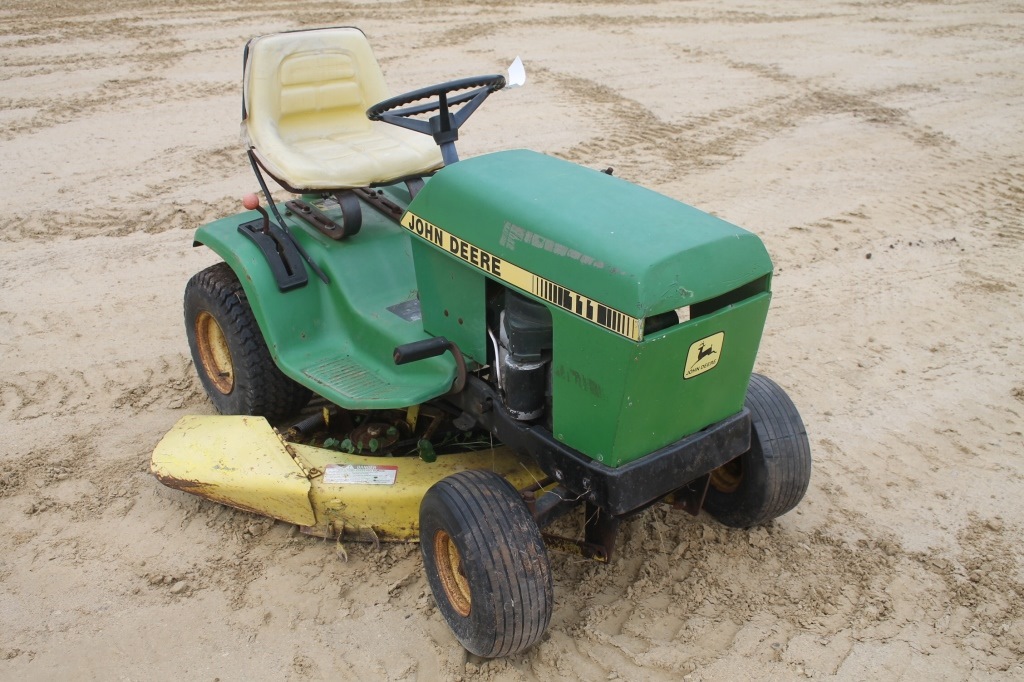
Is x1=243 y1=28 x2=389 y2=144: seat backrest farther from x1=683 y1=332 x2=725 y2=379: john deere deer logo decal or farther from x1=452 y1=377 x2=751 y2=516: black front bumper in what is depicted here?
x1=683 y1=332 x2=725 y2=379: john deere deer logo decal

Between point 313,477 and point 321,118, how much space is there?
1592 millimetres

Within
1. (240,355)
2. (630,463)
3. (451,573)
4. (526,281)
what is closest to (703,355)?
(630,463)

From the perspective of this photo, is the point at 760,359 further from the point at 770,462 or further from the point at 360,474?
the point at 360,474

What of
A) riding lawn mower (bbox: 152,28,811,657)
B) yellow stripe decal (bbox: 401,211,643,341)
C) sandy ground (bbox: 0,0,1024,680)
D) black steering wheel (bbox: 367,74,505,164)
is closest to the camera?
yellow stripe decal (bbox: 401,211,643,341)

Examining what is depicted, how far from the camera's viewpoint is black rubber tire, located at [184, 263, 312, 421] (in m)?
3.27

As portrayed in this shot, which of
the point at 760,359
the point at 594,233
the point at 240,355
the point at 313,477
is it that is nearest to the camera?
the point at 594,233

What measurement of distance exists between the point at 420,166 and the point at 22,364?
195cm

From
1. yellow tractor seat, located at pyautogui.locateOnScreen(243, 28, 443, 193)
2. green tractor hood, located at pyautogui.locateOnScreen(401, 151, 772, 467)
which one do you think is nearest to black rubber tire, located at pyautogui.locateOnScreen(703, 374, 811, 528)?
green tractor hood, located at pyautogui.locateOnScreen(401, 151, 772, 467)

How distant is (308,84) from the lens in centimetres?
365

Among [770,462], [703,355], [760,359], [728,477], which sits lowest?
[760,359]

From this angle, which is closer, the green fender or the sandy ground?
the sandy ground

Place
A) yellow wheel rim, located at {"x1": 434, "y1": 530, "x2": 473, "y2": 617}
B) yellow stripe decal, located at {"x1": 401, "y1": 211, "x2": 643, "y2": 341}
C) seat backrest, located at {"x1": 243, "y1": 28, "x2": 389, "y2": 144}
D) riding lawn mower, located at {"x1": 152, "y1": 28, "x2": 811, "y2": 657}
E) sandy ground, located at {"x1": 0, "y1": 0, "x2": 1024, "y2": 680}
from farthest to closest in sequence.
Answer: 1. seat backrest, located at {"x1": 243, "y1": 28, "x2": 389, "y2": 144}
2. sandy ground, located at {"x1": 0, "y1": 0, "x2": 1024, "y2": 680}
3. yellow wheel rim, located at {"x1": 434, "y1": 530, "x2": 473, "y2": 617}
4. riding lawn mower, located at {"x1": 152, "y1": 28, "x2": 811, "y2": 657}
5. yellow stripe decal, located at {"x1": 401, "y1": 211, "x2": 643, "y2": 341}

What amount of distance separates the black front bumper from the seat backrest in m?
1.61

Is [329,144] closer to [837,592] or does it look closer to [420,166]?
[420,166]
